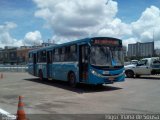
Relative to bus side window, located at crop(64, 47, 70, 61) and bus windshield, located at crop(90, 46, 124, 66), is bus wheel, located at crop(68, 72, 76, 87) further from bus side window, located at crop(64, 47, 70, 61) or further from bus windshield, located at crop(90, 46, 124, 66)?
bus windshield, located at crop(90, 46, 124, 66)

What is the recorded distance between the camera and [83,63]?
1769 cm

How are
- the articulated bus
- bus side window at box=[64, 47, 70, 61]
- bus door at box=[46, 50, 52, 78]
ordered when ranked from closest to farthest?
the articulated bus < bus side window at box=[64, 47, 70, 61] < bus door at box=[46, 50, 52, 78]

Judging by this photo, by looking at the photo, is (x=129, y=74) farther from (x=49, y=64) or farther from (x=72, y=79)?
(x=72, y=79)

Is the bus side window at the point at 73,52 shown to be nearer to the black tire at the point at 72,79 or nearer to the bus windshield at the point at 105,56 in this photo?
the black tire at the point at 72,79

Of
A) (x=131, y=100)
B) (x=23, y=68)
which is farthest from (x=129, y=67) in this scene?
(x=23, y=68)

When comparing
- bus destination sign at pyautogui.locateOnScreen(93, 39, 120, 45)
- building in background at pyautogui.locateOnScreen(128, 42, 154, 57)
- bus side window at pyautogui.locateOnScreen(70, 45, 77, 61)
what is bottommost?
bus side window at pyautogui.locateOnScreen(70, 45, 77, 61)

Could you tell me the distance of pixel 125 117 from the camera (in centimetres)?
929

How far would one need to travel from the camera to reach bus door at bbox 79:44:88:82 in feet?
56.8

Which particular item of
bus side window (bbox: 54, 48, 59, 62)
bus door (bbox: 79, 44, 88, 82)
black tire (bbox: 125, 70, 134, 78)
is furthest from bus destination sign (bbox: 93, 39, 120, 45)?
black tire (bbox: 125, 70, 134, 78)

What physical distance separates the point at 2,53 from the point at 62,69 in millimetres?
137998

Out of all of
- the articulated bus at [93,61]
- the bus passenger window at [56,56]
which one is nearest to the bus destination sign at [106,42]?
the articulated bus at [93,61]

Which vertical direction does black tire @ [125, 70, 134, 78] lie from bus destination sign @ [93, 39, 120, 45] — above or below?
below

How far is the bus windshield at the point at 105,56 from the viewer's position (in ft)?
55.4

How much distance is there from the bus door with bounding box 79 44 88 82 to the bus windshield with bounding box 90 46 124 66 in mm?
555
